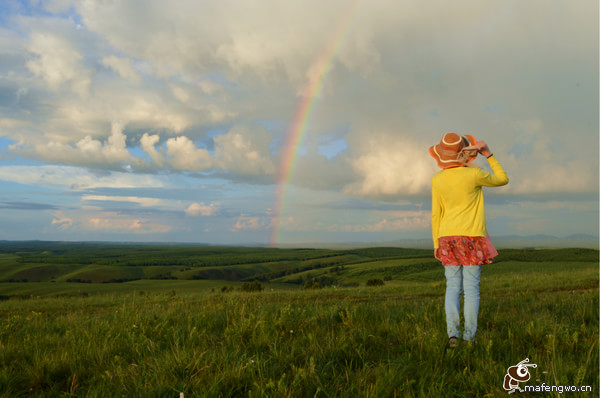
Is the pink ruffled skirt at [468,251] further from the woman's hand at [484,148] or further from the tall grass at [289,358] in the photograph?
the woman's hand at [484,148]

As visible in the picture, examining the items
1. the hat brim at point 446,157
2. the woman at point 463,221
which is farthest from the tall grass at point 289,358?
the hat brim at point 446,157

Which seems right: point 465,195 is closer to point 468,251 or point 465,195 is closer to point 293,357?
point 468,251

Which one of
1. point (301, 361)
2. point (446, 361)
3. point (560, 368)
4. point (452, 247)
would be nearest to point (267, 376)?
point (301, 361)

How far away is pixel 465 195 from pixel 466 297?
1.33 metres

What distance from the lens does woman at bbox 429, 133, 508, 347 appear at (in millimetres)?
4547

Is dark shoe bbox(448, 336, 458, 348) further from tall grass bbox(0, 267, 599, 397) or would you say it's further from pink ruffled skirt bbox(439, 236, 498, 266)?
pink ruffled skirt bbox(439, 236, 498, 266)

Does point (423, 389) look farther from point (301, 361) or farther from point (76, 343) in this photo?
point (76, 343)

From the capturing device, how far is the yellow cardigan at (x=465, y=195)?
15.1 feet

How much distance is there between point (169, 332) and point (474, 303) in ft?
13.2

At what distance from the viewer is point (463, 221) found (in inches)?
185

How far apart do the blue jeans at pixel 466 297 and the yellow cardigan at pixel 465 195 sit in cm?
49
